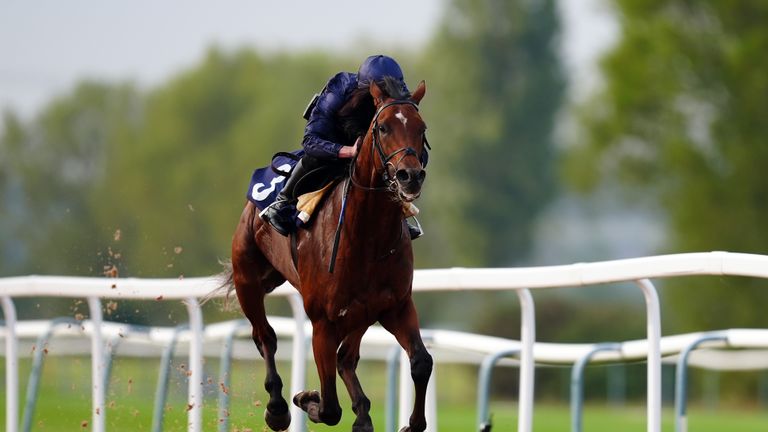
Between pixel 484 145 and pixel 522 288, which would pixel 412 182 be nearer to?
pixel 522 288

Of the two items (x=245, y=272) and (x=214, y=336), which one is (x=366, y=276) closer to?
(x=245, y=272)

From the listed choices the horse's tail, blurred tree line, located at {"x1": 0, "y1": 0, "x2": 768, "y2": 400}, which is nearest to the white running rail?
the horse's tail

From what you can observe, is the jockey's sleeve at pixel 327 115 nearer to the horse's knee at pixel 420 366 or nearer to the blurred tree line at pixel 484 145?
the horse's knee at pixel 420 366

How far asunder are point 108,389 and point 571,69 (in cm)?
3913

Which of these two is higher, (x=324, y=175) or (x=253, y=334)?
(x=324, y=175)

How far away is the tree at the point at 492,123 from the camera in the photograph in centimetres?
4253

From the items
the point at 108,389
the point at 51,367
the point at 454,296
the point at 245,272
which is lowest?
the point at 108,389

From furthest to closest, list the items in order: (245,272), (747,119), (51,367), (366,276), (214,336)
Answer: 1. (747,119)
2. (51,367)
3. (214,336)
4. (245,272)
5. (366,276)

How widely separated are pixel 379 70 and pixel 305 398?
1467 millimetres

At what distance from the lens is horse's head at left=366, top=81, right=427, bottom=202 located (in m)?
4.95

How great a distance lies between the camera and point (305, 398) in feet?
20.0

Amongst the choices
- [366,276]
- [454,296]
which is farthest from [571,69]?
[366,276]

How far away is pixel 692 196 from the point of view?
26188 millimetres

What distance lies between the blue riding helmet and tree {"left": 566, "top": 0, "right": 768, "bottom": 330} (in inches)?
781
